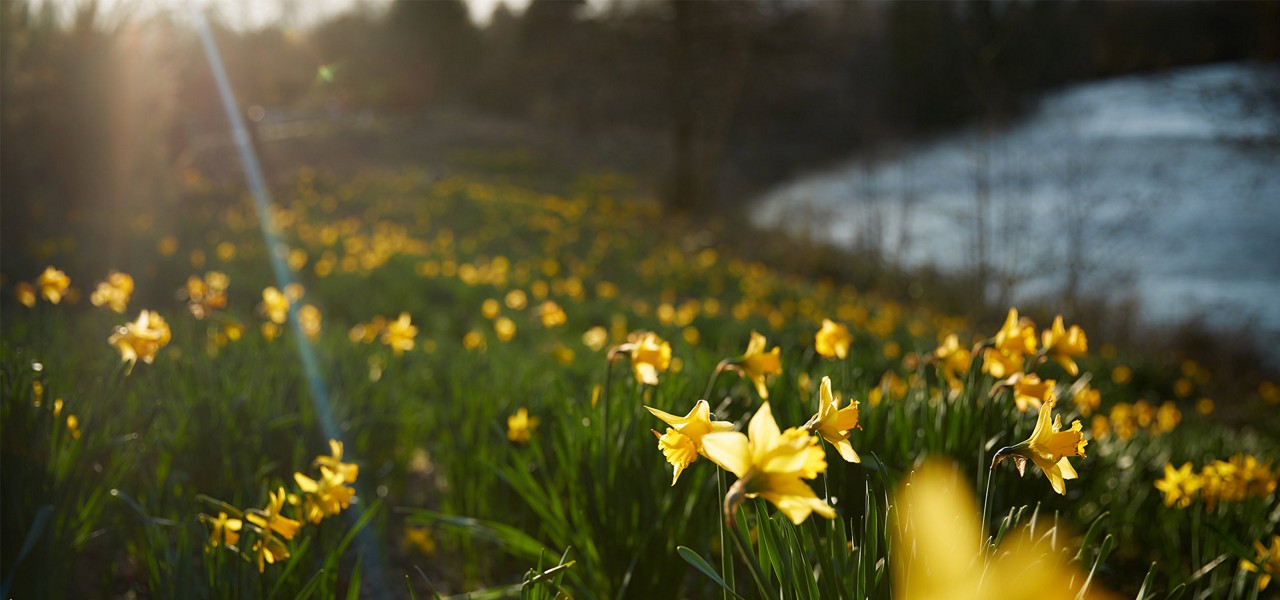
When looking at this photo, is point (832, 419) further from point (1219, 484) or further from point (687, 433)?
point (1219, 484)

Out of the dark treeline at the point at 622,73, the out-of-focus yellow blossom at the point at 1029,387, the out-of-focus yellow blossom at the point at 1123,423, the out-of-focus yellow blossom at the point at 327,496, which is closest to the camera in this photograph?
the out-of-focus yellow blossom at the point at 327,496

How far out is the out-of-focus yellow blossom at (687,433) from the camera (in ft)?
2.90

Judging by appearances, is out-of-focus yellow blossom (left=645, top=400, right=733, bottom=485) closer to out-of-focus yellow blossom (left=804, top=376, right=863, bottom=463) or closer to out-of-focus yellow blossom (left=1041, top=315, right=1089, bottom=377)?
out-of-focus yellow blossom (left=804, top=376, right=863, bottom=463)

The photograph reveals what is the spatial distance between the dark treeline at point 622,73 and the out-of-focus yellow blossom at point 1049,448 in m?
4.67

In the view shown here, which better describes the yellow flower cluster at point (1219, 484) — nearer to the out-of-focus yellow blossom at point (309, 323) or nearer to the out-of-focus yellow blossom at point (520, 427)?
the out-of-focus yellow blossom at point (520, 427)

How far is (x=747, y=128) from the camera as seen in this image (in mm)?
22500

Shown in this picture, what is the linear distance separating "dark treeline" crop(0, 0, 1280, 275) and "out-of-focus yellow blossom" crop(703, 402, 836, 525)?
16.5 feet

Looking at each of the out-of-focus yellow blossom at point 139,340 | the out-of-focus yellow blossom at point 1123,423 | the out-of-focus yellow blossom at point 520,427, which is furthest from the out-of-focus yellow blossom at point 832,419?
the out-of-focus yellow blossom at point 1123,423

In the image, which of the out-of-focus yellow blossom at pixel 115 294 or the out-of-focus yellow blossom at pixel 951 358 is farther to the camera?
the out-of-focus yellow blossom at pixel 115 294

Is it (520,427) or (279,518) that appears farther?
(520,427)

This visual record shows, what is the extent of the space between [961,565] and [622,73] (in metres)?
14.3

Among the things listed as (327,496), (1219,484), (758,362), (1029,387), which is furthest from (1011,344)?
(327,496)

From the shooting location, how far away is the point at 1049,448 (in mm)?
1003

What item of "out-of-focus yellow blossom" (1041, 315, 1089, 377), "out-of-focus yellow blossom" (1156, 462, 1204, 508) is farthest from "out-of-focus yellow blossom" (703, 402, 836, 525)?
"out-of-focus yellow blossom" (1156, 462, 1204, 508)
